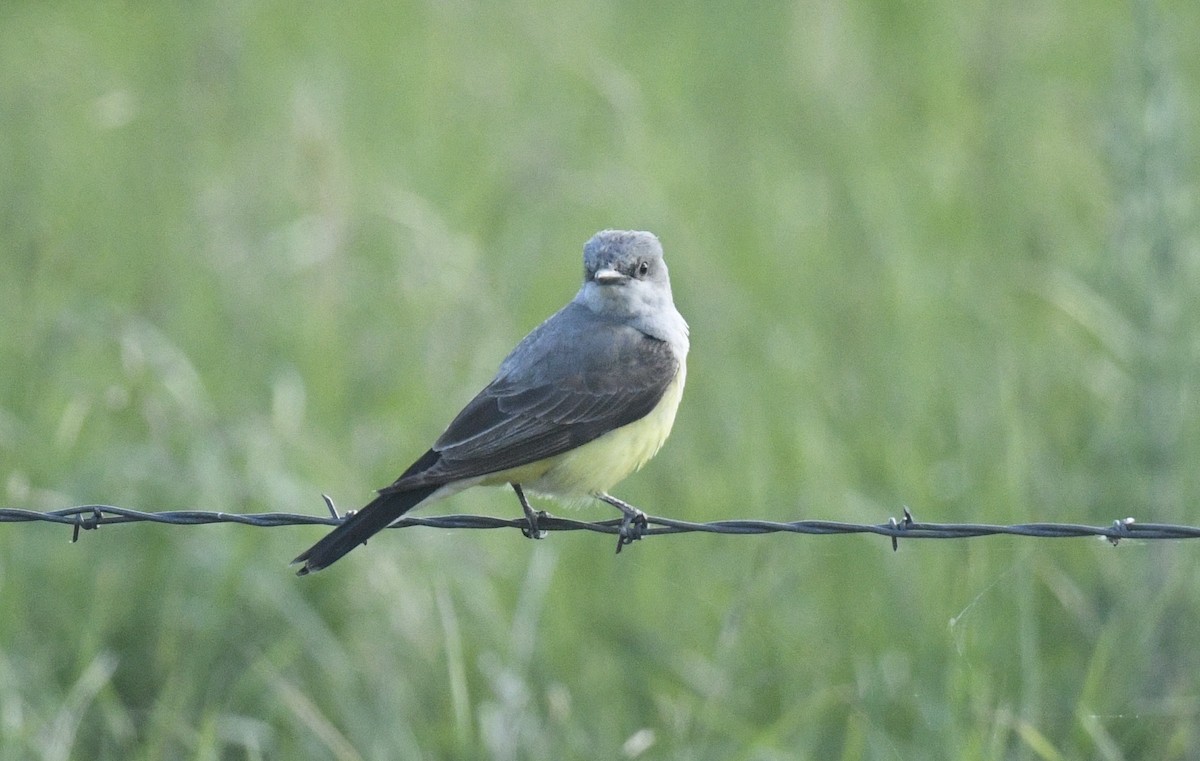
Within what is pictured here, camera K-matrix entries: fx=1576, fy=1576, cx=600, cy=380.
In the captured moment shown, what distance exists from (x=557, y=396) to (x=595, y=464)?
0.23 m

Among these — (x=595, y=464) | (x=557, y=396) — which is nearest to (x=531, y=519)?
(x=595, y=464)

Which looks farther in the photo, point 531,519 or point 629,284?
point 629,284

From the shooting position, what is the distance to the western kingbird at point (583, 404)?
4461 millimetres

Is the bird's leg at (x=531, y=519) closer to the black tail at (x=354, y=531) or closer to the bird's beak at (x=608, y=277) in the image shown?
the black tail at (x=354, y=531)

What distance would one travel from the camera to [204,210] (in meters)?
6.99

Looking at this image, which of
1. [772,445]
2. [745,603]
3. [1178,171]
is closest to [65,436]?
[745,603]

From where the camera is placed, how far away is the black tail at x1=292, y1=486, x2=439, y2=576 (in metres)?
4.02

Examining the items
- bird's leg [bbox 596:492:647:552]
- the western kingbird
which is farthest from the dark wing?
bird's leg [bbox 596:492:647:552]

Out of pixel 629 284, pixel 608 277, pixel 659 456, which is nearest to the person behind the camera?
pixel 608 277

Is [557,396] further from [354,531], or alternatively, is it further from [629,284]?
[354,531]

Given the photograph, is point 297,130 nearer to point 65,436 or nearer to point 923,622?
point 65,436

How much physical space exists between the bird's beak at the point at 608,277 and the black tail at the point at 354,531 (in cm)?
111

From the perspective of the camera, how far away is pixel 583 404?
468 cm

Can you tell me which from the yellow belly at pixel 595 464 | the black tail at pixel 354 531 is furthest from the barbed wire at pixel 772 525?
the yellow belly at pixel 595 464
